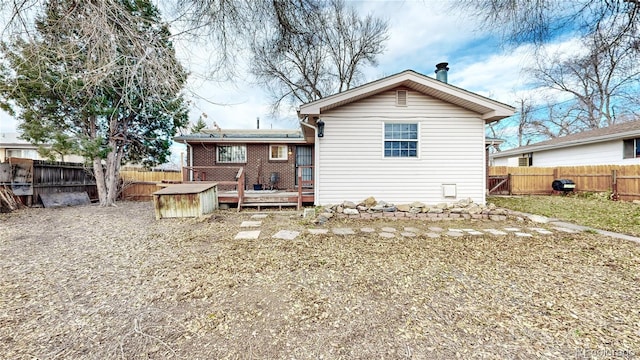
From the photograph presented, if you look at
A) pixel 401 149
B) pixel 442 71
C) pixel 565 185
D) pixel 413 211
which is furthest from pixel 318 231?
pixel 565 185

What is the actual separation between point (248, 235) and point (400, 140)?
4.81 meters

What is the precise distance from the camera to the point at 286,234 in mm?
5027

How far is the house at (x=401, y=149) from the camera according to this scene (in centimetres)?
715

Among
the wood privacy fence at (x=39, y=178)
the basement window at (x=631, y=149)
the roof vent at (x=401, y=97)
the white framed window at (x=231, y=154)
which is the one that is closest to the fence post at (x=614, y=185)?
the basement window at (x=631, y=149)

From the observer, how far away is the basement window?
1150 cm

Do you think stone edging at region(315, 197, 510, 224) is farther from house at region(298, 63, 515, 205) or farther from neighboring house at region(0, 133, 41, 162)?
neighboring house at region(0, 133, 41, 162)

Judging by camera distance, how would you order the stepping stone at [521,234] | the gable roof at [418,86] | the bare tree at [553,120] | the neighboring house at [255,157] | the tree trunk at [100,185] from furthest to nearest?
the bare tree at [553,120] → the neighboring house at [255,157] → the tree trunk at [100,185] → the gable roof at [418,86] → the stepping stone at [521,234]

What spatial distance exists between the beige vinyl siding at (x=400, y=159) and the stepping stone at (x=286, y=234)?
2.13m

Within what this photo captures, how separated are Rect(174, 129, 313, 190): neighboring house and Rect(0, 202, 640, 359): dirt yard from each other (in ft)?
22.3

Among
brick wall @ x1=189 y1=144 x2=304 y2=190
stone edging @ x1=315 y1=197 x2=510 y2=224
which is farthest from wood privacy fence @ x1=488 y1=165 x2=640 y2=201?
brick wall @ x1=189 y1=144 x2=304 y2=190

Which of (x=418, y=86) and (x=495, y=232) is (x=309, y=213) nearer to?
(x=495, y=232)

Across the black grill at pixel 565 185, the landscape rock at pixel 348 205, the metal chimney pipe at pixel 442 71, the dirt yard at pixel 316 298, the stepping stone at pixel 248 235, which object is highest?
the metal chimney pipe at pixel 442 71

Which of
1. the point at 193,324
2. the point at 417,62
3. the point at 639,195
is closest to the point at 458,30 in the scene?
the point at 193,324

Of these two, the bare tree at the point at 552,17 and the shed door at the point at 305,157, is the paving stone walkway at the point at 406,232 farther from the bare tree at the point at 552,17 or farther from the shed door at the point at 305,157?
the shed door at the point at 305,157
